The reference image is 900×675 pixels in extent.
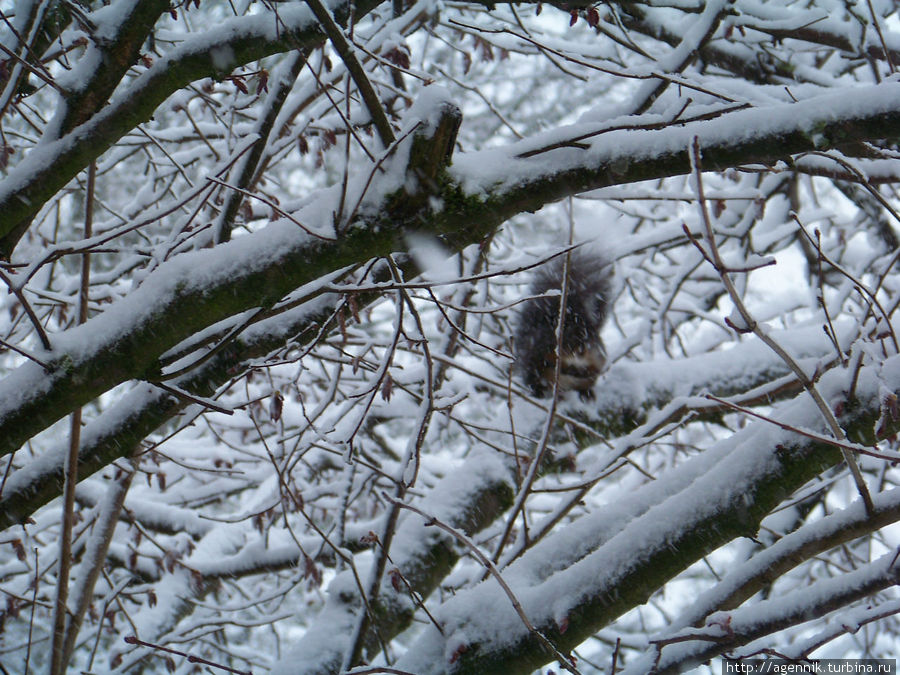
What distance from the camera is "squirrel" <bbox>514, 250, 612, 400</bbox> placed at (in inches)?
109

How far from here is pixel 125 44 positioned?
1.73 metres

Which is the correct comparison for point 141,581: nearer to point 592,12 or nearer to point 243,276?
point 243,276

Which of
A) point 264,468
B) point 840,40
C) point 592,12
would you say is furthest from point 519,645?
point 264,468

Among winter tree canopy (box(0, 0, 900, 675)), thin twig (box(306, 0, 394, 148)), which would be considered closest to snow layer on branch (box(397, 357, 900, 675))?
winter tree canopy (box(0, 0, 900, 675))

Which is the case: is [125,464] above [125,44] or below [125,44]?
below

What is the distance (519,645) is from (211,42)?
1.54m

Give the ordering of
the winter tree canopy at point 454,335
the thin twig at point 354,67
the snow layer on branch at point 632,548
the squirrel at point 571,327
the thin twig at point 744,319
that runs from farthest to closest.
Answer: the squirrel at point 571,327
the snow layer on branch at point 632,548
the winter tree canopy at point 454,335
the thin twig at point 354,67
the thin twig at point 744,319

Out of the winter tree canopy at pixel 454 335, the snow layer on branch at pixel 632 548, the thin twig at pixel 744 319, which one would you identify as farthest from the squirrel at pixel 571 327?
the thin twig at pixel 744 319

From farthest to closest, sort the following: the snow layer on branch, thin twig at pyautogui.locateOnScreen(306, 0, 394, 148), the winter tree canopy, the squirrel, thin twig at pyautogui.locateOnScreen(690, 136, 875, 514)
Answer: the squirrel → the snow layer on branch → the winter tree canopy → thin twig at pyautogui.locateOnScreen(306, 0, 394, 148) → thin twig at pyautogui.locateOnScreen(690, 136, 875, 514)

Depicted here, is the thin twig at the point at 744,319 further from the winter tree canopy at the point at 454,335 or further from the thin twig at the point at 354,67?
the thin twig at the point at 354,67

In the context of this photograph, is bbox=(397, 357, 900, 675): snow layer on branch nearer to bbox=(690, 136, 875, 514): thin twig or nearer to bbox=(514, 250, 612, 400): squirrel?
bbox=(690, 136, 875, 514): thin twig

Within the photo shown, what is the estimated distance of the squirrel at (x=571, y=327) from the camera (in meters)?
2.76

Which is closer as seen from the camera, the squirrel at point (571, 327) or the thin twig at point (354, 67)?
the thin twig at point (354, 67)

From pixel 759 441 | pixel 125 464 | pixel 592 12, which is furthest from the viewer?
pixel 125 464
